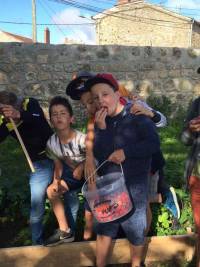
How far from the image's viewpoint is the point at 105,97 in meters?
2.78

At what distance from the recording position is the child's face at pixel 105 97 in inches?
109

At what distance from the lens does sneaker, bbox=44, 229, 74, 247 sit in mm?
3297

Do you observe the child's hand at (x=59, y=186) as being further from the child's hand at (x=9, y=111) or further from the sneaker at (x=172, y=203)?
the sneaker at (x=172, y=203)

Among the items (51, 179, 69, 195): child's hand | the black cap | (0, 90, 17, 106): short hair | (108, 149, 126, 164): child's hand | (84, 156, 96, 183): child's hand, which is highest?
the black cap

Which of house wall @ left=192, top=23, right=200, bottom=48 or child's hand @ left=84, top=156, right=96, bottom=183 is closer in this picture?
child's hand @ left=84, top=156, right=96, bottom=183

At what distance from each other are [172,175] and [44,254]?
217 centimetres

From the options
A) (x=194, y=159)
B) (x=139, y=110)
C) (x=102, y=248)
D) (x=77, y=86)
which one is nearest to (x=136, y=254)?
(x=102, y=248)

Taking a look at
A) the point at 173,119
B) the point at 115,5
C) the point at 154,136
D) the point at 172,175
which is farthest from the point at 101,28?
the point at 154,136

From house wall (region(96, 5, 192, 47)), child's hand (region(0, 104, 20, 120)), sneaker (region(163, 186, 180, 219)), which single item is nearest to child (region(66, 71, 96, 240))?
child's hand (region(0, 104, 20, 120))

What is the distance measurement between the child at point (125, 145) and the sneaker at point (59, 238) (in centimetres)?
49

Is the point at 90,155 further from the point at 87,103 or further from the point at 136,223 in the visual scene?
the point at 136,223

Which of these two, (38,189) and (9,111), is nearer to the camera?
(9,111)

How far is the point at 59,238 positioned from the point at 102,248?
0.46 m

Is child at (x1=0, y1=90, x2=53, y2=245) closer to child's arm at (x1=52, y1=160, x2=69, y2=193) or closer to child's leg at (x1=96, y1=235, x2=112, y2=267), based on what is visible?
child's arm at (x1=52, y1=160, x2=69, y2=193)
